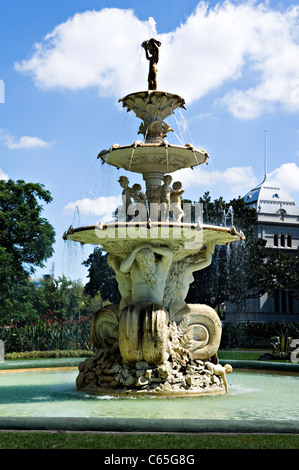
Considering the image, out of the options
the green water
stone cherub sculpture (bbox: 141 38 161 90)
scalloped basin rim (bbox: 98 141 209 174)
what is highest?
stone cherub sculpture (bbox: 141 38 161 90)

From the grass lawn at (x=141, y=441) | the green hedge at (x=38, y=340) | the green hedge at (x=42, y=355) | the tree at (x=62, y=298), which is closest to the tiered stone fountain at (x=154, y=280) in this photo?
the grass lawn at (x=141, y=441)

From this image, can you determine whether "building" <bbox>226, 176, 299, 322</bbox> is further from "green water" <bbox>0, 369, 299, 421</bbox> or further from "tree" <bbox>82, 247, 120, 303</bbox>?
"green water" <bbox>0, 369, 299, 421</bbox>

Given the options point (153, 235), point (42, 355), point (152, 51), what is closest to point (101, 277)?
point (42, 355)

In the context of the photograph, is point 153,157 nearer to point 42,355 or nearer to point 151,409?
point 151,409

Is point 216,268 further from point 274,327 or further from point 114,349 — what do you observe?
point 114,349

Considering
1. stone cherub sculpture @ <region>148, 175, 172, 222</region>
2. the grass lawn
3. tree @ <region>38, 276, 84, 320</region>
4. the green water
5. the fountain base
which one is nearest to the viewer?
the grass lawn

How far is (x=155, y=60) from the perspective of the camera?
46.3 feet

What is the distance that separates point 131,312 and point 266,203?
45.5 metres

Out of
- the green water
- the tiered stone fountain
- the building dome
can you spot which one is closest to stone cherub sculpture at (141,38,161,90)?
the tiered stone fountain

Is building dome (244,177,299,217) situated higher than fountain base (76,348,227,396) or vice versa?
building dome (244,177,299,217)

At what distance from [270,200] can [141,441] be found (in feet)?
167

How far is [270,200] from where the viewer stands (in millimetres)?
55344

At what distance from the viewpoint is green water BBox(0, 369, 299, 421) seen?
865 cm
